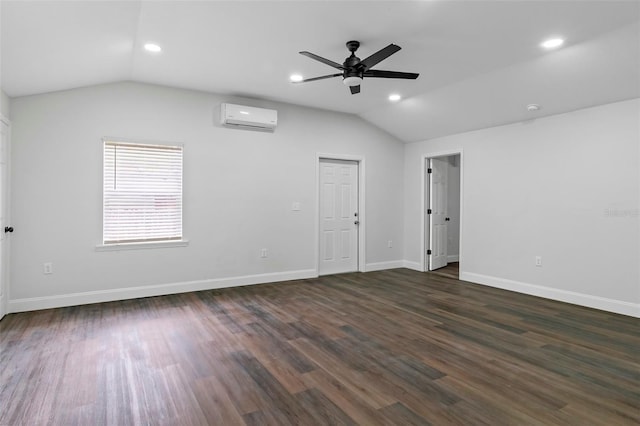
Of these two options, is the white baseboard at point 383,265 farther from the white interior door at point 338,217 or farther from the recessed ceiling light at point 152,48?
the recessed ceiling light at point 152,48

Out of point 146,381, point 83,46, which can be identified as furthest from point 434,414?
point 83,46

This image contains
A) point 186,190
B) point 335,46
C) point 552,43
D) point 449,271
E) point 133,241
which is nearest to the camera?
point 552,43

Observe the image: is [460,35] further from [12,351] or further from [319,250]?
[12,351]

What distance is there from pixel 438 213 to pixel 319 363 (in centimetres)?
473

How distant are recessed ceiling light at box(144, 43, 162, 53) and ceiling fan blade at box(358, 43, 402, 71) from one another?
2036 mm

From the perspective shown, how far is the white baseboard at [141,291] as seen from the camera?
4.03 meters

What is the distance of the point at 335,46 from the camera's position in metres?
3.51

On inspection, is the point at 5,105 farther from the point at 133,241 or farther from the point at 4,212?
the point at 133,241

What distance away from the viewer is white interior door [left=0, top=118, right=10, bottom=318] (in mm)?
3680

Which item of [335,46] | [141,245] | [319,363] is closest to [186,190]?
[141,245]

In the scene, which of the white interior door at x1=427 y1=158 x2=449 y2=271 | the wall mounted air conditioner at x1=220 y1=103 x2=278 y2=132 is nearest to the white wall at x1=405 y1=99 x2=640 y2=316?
the white interior door at x1=427 y1=158 x2=449 y2=271

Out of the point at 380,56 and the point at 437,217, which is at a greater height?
the point at 380,56

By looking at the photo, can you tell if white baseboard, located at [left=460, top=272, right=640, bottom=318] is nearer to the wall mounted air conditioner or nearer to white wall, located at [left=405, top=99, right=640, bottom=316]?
white wall, located at [left=405, top=99, right=640, bottom=316]

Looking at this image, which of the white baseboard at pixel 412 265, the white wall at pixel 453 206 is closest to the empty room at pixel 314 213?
the white baseboard at pixel 412 265
